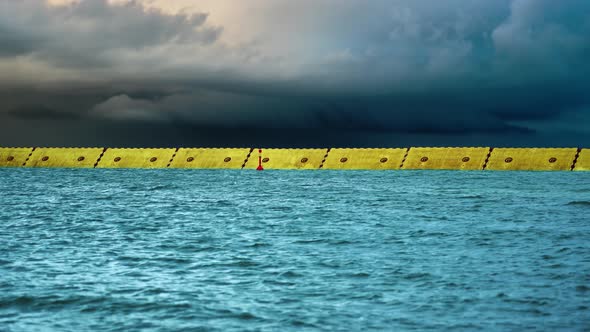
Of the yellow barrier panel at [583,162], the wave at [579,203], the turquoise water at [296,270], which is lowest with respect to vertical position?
the turquoise water at [296,270]

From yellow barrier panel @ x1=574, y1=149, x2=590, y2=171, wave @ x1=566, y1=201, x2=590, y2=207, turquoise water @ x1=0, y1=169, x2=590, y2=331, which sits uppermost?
yellow barrier panel @ x1=574, y1=149, x2=590, y2=171

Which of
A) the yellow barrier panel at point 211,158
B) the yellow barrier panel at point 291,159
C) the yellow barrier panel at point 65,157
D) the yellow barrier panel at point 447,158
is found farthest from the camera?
the yellow barrier panel at point 65,157

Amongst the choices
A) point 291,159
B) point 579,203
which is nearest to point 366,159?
point 291,159

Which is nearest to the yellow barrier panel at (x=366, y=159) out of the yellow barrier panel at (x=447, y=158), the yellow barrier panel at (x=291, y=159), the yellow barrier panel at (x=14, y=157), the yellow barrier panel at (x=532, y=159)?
the yellow barrier panel at (x=291, y=159)

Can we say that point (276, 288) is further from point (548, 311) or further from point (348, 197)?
point (348, 197)

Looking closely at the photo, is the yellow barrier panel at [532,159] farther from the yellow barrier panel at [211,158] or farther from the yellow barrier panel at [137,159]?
the yellow barrier panel at [137,159]

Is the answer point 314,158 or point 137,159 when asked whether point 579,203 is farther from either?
point 137,159

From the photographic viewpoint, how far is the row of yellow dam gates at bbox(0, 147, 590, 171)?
327 ft

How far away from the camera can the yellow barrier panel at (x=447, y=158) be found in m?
101

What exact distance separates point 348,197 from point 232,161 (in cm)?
6402

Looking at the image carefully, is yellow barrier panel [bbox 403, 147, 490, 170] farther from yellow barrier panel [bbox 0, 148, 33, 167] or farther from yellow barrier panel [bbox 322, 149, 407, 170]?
yellow barrier panel [bbox 0, 148, 33, 167]

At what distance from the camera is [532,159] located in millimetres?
99438

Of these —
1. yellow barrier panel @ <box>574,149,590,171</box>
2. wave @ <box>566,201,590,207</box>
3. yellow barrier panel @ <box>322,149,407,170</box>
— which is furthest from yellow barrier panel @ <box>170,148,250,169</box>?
wave @ <box>566,201,590,207</box>

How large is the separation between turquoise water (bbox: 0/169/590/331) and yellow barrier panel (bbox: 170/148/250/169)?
73933 millimetres
